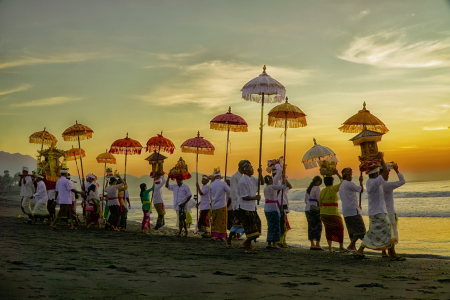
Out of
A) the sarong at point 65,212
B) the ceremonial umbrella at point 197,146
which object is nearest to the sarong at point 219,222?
the ceremonial umbrella at point 197,146

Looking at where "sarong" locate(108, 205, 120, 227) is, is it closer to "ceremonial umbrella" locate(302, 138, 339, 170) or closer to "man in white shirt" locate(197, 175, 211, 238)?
"man in white shirt" locate(197, 175, 211, 238)

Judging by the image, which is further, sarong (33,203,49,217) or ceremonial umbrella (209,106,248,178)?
sarong (33,203,49,217)

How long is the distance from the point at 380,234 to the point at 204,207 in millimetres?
6042

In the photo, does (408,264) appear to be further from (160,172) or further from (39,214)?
(39,214)

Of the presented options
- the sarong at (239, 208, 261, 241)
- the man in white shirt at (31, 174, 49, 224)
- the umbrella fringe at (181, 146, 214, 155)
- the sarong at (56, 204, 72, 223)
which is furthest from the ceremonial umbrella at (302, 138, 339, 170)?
the man in white shirt at (31, 174, 49, 224)

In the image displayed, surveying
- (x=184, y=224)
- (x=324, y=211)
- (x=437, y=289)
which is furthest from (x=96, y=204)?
(x=437, y=289)

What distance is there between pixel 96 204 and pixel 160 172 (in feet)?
8.11

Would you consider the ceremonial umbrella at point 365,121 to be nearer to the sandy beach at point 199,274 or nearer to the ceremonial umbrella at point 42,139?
the sandy beach at point 199,274

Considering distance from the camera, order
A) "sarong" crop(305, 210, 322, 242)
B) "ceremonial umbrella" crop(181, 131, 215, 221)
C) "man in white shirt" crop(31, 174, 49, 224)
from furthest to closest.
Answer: "man in white shirt" crop(31, 174, 49, 224)
"ceremonial umbrella" crop(181, 131, 215, 221)
"sarong" crop(305, 210, 322, 242)

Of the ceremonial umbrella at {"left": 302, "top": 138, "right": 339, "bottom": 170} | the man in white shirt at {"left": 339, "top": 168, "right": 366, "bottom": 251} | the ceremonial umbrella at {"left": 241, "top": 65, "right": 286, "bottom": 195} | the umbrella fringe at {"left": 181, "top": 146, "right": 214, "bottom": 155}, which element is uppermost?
the ceremonial umbrella at {"left": 241, "top": 65, "right": 286, "bottom": 195}

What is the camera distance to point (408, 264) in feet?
25.2

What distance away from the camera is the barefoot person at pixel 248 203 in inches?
351

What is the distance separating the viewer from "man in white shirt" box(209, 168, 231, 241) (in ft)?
36.6

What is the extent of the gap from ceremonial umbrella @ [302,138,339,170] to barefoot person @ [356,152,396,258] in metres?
2.94
